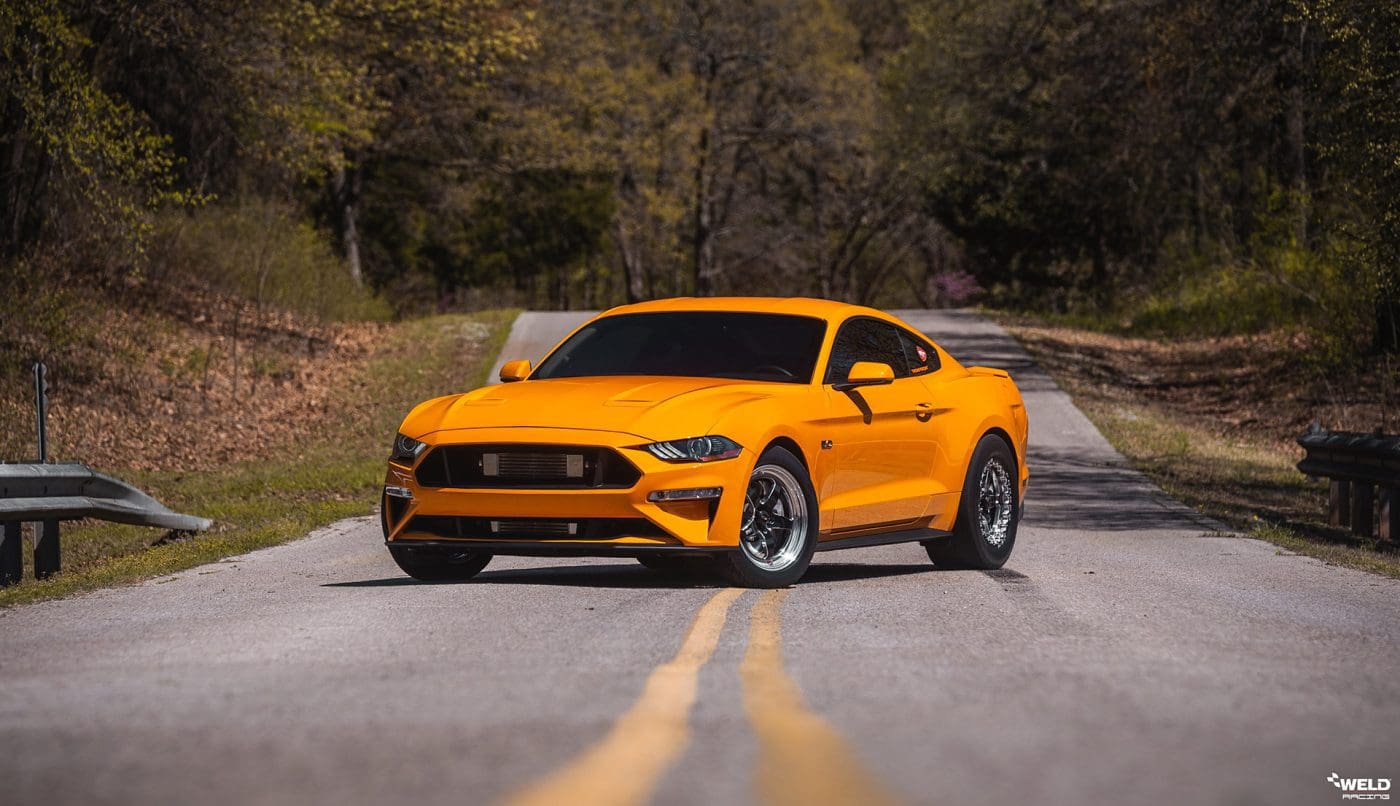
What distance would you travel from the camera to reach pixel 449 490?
966 cm

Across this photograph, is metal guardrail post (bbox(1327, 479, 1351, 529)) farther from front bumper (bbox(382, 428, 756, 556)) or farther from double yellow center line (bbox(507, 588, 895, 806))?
double yellow center line (bbox(507, 588, 895, 806))

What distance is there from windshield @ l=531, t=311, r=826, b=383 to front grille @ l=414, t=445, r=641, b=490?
1385mm

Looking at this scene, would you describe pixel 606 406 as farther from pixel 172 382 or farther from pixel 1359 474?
pixel 172 382

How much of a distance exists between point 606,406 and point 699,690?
3413 mm

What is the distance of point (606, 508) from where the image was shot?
368 inches

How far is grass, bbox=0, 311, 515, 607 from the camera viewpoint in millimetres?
12820

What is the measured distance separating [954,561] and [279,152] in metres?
22.0

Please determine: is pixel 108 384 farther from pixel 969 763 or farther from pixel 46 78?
pixel 969 763

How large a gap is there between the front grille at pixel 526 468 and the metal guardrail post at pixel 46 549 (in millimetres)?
3741

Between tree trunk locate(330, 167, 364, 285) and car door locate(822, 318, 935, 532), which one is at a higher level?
tree trunk locate(330, 167, 364, 285)

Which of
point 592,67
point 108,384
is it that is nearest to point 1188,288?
point 592,67

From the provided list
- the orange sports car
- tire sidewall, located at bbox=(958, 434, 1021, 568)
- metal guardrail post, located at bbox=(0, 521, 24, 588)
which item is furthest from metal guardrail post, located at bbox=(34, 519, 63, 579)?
tire sidewall, located at bbox=(958, 434, 1021, 568)

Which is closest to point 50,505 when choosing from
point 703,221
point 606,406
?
point 606,406

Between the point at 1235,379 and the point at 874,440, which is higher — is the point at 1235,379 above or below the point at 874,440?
below
